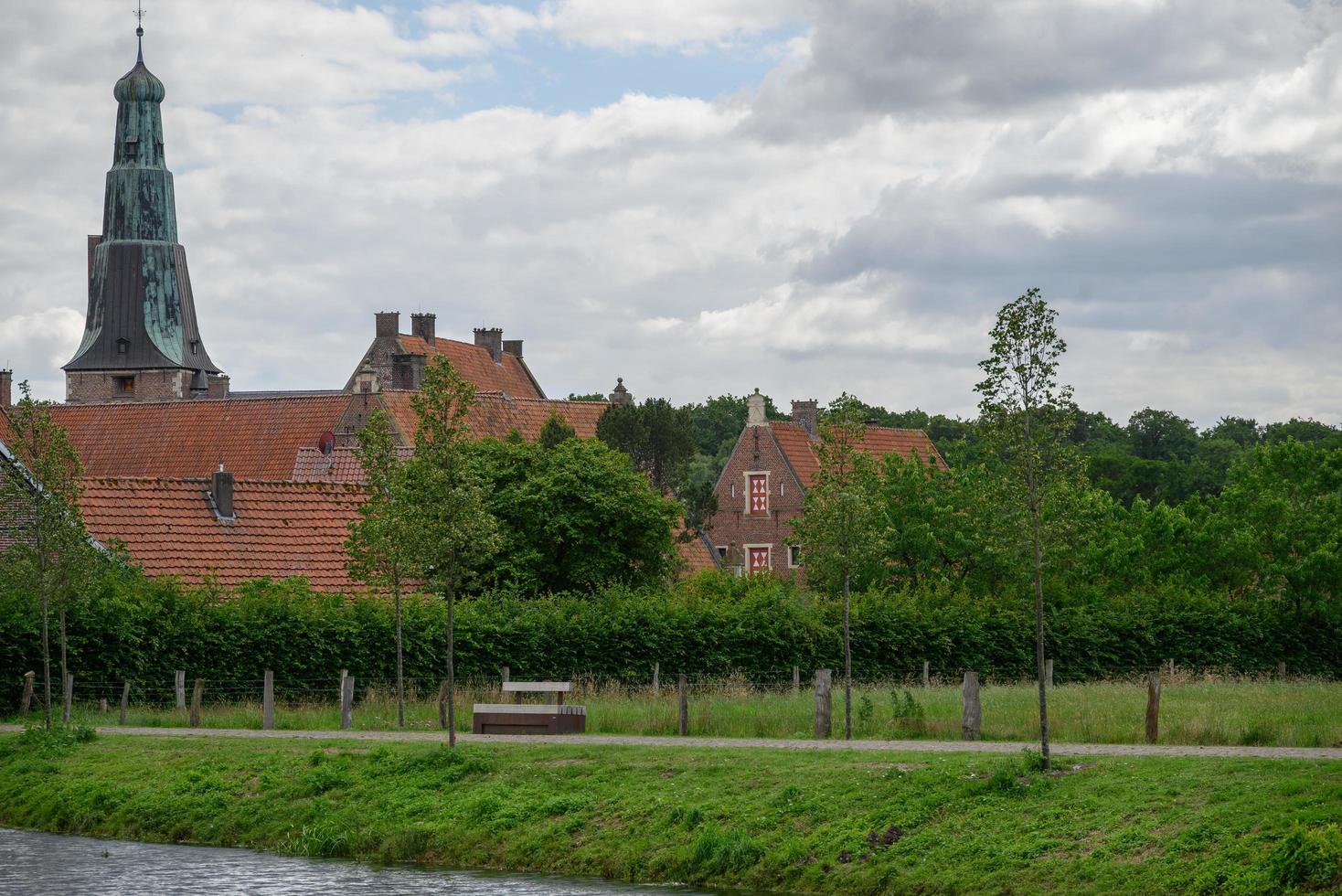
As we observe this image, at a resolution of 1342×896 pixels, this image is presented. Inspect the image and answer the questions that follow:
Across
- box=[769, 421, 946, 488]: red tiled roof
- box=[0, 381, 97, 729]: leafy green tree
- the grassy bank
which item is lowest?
the grassy bank

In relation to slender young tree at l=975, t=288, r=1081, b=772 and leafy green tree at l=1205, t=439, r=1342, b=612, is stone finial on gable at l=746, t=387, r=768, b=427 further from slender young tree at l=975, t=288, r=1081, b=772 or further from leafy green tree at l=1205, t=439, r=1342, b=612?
slender young tree at l=975, t=288, r=1081, b=772

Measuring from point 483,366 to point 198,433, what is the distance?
898 inches

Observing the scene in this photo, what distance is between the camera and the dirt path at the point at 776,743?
21812 millimetres

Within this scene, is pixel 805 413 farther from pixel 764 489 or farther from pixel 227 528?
pixel 227 528

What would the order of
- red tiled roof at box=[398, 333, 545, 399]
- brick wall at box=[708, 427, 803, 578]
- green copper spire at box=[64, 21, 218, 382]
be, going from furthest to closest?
green copper spire at box=[64, 21, 218, 382], red tiled roof at box=[398, 333, 545, 399], brick wall at box=[708, 427, 803, 578]

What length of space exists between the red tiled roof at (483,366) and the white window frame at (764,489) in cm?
1729

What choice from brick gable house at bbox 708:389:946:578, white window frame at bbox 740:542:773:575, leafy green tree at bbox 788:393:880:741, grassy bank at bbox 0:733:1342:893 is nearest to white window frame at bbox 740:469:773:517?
brick gable house at bbox 708:389:946:578

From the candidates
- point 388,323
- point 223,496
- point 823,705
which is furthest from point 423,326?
point 823,705

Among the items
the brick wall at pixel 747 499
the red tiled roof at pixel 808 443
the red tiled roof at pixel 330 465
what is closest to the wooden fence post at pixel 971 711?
the red tiled roof at pixel 330 465

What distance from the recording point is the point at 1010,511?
68.5ft

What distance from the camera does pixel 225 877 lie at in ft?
67.6

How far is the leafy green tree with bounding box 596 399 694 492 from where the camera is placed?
58.6 metres

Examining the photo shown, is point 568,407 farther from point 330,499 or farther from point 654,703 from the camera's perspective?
point 654,703

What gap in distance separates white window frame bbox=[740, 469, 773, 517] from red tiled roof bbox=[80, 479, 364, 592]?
1165 inches
